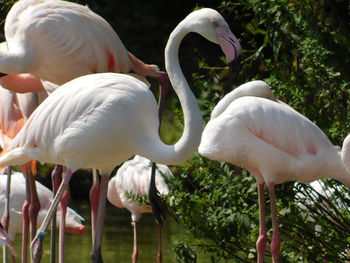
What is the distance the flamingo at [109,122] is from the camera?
495 centimetres

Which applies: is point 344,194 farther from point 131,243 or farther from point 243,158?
point 131,243

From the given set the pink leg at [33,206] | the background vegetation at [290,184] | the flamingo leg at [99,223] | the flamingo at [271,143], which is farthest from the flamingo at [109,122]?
the pink leg at [33,206]

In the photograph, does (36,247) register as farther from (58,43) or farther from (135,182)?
(135,182)

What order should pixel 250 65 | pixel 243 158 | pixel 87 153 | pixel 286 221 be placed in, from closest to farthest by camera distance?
pixel 87 153 < pixel 243 158 < pixel 286 221 < pixel 250 65

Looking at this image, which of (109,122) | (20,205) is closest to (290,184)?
(109,122)

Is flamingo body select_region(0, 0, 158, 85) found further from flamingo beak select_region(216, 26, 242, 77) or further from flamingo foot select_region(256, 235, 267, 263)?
flamingo foot select_region(256, 235, 267, 263)

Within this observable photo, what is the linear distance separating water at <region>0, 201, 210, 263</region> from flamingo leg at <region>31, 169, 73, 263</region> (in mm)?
2238

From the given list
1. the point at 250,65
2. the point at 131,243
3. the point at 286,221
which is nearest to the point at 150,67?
the point at 250,65

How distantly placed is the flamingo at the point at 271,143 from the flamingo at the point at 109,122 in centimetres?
37

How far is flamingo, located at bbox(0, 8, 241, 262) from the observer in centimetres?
495

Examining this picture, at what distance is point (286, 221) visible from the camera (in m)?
6.01

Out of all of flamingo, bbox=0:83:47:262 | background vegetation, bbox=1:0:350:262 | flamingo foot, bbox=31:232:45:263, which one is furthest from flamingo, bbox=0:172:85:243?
flamingo foot, bbox=31:232:45:263

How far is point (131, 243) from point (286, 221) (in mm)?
2923

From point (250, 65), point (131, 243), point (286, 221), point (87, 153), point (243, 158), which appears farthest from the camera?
point (131, 243)
